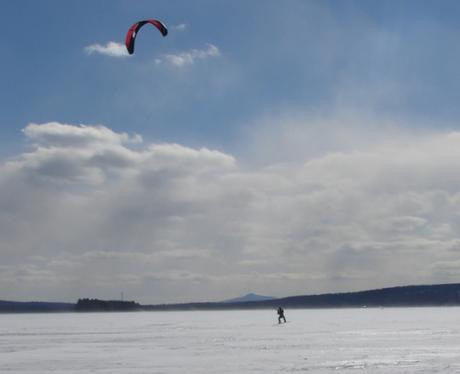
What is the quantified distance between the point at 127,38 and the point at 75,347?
15.7 m

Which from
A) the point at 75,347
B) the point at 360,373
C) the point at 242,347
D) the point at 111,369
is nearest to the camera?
the point at 360,373

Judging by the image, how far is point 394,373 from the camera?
17578 mm

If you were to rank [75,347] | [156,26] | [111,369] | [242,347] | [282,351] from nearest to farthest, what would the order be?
[111,369] < [282,351] < [242,347] < [75,347] < [156,26]

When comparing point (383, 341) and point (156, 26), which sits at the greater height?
point (156, 26)

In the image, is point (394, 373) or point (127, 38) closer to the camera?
point (394, 373)

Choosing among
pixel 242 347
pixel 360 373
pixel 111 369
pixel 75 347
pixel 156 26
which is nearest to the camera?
pixel 360 373

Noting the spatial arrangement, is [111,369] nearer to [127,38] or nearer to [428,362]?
[428,362]

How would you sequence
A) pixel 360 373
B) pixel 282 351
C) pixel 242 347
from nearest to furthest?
pixel 360 373 < pixel 282 351 < pixel 242 347

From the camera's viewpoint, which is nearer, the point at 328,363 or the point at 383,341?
the point at 328,363

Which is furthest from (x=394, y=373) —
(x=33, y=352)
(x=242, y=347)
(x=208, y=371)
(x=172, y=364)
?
(x=33, y=352)

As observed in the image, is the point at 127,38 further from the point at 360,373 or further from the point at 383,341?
the point at 360,373

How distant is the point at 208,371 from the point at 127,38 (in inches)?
858

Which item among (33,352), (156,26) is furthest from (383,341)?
(156,26)

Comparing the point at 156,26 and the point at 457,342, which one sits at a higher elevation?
the point at 156,26
